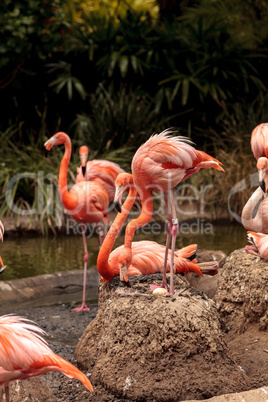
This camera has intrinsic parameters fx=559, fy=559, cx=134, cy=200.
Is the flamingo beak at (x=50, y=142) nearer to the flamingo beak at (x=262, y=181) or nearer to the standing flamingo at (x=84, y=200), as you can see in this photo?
the standing flamingo at (x=84, y=200)

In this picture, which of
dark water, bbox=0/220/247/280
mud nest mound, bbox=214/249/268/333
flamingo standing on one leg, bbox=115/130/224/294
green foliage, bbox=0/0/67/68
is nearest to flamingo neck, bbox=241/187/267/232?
mud nest mound, bbox=214/249/268/333

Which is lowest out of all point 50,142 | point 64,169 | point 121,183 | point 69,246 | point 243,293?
point 69,246

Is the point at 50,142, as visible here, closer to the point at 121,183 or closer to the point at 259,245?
the point at 121,183

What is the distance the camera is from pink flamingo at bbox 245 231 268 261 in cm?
395

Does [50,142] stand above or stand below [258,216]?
A: above

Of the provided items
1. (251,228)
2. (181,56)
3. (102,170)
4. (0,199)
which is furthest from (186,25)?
(251,228)

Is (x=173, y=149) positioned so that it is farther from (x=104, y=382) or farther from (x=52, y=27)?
(x=52, y=27)

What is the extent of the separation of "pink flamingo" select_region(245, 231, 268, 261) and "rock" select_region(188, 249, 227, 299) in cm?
90

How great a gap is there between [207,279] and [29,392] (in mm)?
2491

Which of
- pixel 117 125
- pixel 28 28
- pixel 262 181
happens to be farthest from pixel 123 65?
pixel 262 181

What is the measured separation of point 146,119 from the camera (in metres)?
10.6

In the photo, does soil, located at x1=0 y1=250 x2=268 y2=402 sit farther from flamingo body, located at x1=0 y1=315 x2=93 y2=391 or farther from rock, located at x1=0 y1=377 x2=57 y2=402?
flamingo body, located at x1=0 y1=315 x2=93 y2=391

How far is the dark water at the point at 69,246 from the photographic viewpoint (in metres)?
6.70

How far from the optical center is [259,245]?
4.03 m
